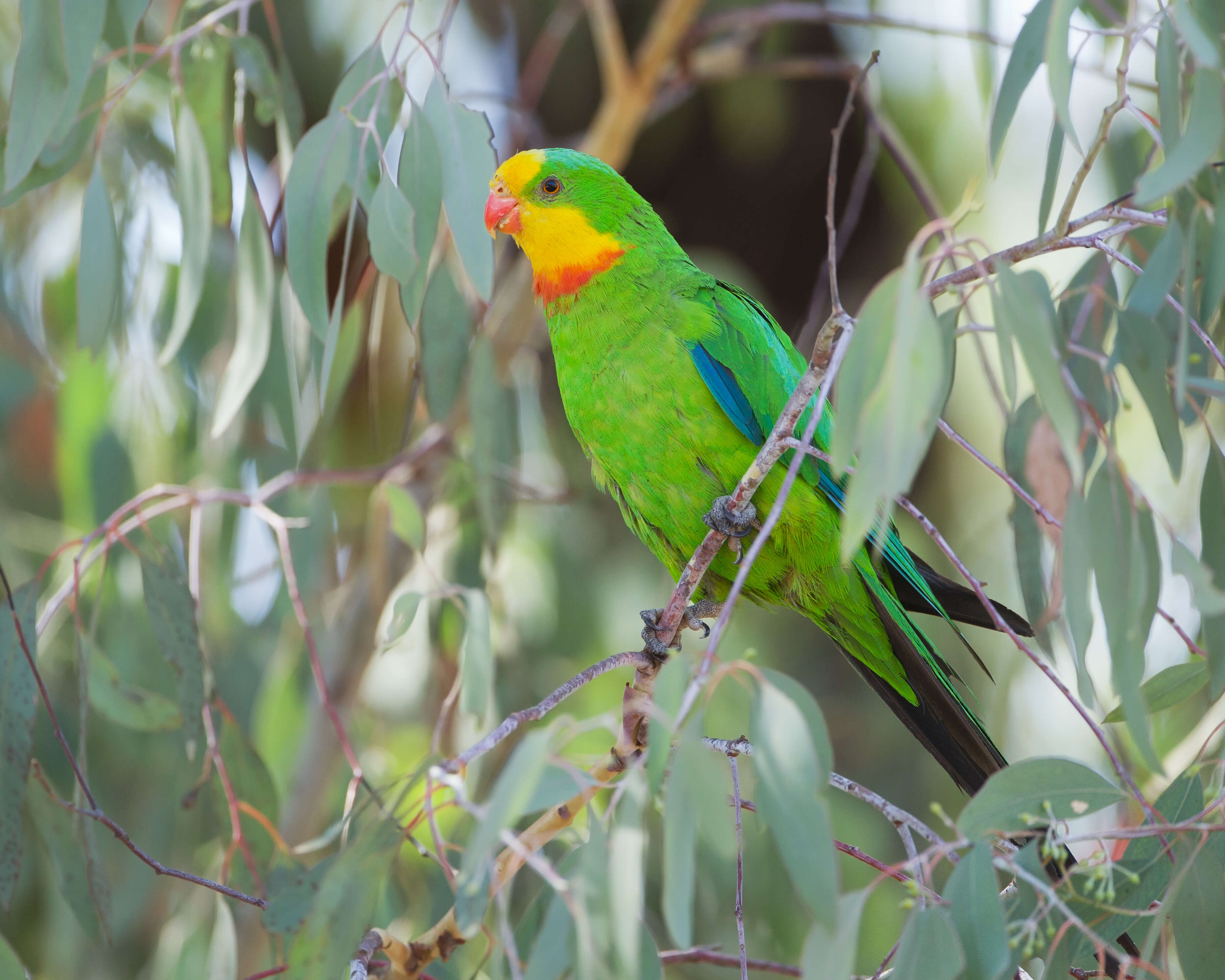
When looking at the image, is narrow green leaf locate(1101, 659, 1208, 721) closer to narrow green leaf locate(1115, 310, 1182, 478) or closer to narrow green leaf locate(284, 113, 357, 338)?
narrow green leaf locate(1115, 310, 1182, 478)

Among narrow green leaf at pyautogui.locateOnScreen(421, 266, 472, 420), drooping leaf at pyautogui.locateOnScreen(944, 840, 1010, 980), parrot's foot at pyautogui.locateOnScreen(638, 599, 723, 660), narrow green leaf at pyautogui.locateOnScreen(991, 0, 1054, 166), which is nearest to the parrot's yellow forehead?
narrow green leaf at pyautogui.locateOnScreen(421, 266, 472, 420)

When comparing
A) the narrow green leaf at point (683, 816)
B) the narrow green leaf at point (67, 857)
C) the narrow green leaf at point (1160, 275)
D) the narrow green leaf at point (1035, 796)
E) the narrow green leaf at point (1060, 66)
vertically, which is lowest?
the narrow green leaf at point (67, 857)

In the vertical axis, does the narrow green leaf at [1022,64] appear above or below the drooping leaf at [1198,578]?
above

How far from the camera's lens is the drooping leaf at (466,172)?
4.81 feet

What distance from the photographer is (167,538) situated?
2326 mm

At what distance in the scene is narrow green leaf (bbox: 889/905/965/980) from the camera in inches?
41.1

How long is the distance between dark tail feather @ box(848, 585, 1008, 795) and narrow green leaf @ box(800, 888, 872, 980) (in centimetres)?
82

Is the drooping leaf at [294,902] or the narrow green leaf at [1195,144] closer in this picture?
the narrow green leaf at [1195,144]

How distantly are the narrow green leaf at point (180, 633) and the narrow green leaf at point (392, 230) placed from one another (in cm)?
81

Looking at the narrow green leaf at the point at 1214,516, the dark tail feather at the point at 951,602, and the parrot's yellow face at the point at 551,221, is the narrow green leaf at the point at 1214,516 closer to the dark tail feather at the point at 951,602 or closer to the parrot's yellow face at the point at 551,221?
the dark tail feather at the point at 951,602

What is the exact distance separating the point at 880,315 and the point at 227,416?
46.8 inches

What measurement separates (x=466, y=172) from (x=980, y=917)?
3.80ft

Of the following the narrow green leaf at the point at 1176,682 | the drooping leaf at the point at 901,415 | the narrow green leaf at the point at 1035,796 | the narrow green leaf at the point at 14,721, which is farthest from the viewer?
the narrow green leaf at the point at 14,721

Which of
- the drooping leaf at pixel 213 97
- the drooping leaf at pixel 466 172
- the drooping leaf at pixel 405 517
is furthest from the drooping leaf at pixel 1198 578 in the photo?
the drooping leaf at pixel 213 97
